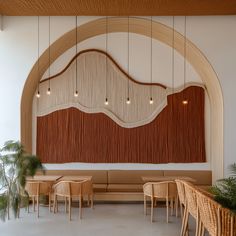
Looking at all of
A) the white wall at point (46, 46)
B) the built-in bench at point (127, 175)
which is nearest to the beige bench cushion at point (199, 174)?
the built-in bench at point (127, 175)

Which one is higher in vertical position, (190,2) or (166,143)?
(190,2)

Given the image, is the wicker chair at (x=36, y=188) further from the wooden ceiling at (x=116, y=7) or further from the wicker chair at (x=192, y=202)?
the wooden ceiling at (x=116, y=7)

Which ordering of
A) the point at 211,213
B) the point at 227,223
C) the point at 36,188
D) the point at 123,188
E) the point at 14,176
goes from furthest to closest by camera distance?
the point at 123,188 < the point at 36,188 < the point at 14,176 < the point at 211,213 < the point at 227,223

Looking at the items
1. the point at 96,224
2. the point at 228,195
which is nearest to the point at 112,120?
the point at 96,224

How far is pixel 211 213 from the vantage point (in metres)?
4.24

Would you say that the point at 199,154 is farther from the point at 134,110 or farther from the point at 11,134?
the point at 11,134

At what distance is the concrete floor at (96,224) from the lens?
21.8 ft

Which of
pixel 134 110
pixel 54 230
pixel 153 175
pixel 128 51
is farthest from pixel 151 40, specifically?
pixel 54 230

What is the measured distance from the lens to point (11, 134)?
8.97m

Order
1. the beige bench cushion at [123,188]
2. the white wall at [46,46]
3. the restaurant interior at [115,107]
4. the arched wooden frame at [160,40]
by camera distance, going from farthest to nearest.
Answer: the beige bench cushion at [123,188], the arched wooden frame at [160,40], the white wall at [46,46], the restaurant interior at [115,107]

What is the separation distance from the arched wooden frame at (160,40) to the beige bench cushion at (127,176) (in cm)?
168

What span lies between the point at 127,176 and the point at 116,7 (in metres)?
4.21

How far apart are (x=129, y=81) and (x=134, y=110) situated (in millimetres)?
768

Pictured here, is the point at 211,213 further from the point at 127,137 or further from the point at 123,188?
the point at 127,137
